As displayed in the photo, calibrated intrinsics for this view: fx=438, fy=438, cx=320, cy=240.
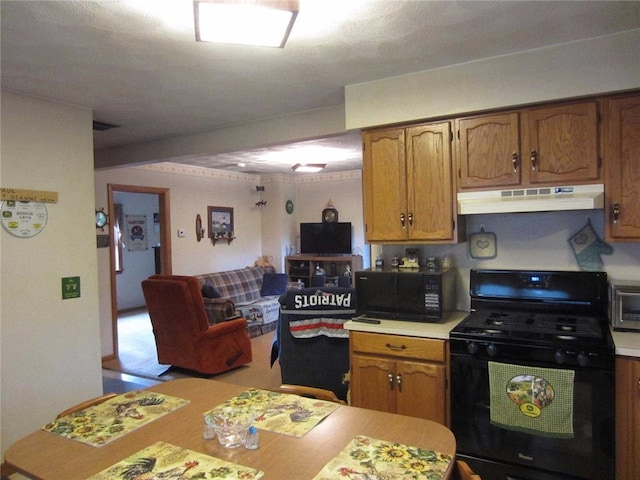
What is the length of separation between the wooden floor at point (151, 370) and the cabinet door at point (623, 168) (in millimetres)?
3015

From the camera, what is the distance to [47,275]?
113 inches

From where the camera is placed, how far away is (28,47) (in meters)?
2.11

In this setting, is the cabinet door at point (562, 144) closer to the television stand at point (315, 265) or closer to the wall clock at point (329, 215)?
the television stand at point (315, 265)

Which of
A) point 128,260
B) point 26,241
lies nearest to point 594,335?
point 26,241

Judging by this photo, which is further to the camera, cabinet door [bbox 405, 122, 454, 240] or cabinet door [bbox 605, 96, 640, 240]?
cabinet door [bbox 405, 122, 454, 240]

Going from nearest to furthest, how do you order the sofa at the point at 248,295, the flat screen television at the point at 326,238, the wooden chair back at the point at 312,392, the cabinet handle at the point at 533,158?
the wooden chair back at the point at 312,392
the cabinet handle at the point at 533,158
the sofa at the point at 248,295
the flat screen television at the point at 326,238

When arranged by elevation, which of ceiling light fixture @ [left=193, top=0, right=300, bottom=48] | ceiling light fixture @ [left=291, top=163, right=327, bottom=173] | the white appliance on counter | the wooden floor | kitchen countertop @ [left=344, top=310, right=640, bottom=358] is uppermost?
ceiling light fixture @ [left=291, top=163, right=327, bottom=173]

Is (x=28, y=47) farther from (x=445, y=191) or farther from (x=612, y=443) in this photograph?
(x=612, y=443)

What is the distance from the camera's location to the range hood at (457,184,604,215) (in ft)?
7.41

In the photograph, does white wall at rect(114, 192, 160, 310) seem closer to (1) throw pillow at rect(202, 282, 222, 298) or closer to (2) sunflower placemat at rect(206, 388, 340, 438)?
(1) throw pillow at rect(202, 282, 222, 298)

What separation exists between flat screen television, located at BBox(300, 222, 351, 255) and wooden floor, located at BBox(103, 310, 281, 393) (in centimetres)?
194

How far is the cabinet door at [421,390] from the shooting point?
2.46 metres

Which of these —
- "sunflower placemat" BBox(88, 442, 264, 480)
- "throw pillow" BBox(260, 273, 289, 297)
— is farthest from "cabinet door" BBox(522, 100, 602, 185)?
"throw pillow" BBox(260, 273, 289, 297)

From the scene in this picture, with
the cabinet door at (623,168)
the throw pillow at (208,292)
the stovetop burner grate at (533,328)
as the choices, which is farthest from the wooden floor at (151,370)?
the cabinet door at (623,168)
